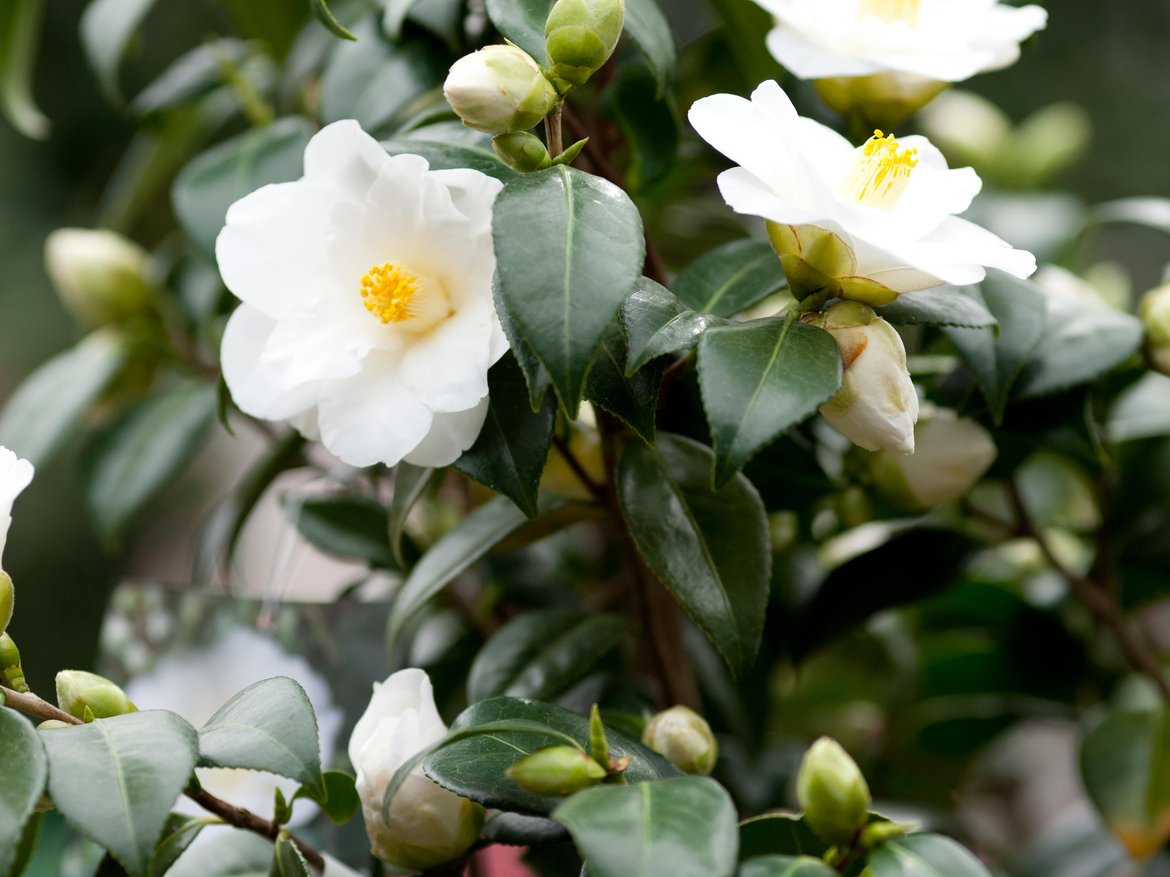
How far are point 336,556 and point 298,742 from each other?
0.29 meters

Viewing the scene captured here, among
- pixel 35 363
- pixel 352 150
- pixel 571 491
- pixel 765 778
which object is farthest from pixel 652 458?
pixel 35 363

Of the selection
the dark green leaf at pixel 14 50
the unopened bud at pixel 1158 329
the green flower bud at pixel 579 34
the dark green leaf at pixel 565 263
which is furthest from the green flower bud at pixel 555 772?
the dark green leaf at pixel 14 50

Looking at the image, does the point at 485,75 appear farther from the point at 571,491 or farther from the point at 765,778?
the point at 765,778

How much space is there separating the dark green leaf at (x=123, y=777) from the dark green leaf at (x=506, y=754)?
8 centimetres

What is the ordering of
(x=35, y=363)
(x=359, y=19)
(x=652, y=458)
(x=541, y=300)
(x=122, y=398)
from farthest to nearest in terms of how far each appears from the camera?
(x=35, y=363)
(x=122, y=398)
(x=359, y=19)
(x=652, y=458)
(x=541, y=300)

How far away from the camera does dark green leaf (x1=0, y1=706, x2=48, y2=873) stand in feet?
1.04

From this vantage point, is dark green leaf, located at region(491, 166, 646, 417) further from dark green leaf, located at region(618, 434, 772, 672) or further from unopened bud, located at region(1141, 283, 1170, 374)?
unopened bud, located at region(1141, 283, 1170, 374)

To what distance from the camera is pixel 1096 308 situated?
552 mm

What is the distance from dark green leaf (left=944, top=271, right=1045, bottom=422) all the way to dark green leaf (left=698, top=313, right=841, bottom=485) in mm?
116

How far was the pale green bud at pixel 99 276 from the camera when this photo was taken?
0.77 metres

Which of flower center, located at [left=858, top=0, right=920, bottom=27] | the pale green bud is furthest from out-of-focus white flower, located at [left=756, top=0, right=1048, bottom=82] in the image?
the pale green bud

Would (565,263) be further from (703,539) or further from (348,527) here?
(348,527)

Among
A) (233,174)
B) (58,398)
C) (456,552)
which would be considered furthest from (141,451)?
(456,552)

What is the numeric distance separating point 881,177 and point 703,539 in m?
0.15
